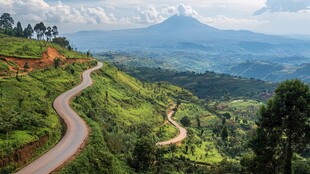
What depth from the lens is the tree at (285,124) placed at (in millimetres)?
31844

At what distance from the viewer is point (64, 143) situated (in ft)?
136

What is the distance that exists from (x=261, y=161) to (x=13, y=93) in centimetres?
3850

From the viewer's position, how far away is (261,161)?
36406mm

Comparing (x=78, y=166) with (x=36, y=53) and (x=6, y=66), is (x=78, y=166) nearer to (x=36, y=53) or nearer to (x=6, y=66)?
(x=6, y=66)

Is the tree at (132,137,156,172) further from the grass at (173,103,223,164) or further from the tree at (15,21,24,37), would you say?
the tree at (15,21,24,37)

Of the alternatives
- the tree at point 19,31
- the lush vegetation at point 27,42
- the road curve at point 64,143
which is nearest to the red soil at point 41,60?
the lush vegetation at point 27,42

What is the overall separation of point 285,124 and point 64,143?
84.6 feet

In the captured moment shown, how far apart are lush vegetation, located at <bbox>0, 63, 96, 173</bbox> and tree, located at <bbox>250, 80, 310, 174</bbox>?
81.3 feet

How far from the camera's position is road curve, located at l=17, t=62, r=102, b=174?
34188mm

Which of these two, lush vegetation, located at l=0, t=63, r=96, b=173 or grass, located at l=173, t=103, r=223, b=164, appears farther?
grass, located at l=173, t=103, r=223, b=164

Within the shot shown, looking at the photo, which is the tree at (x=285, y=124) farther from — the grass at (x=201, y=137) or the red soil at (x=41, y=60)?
the red soil at (x=41, y=60)

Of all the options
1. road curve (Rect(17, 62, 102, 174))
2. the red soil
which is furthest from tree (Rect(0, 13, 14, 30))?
road curve (Rect(17, 62, 102, 174))

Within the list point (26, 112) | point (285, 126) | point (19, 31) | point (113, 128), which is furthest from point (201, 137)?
point (19, 31)

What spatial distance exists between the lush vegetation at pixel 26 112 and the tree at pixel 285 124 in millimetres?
24768
